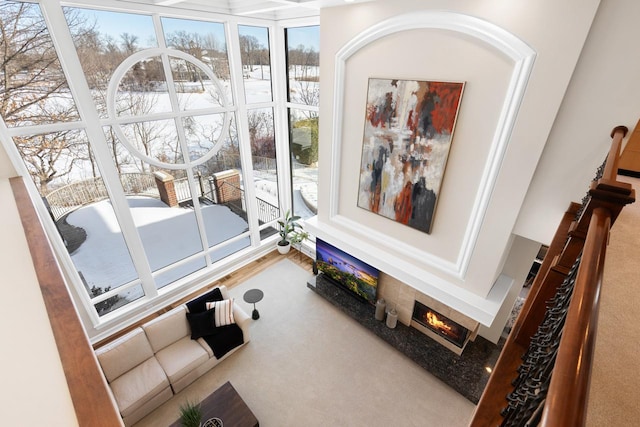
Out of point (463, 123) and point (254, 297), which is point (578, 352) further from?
point (254, 297)

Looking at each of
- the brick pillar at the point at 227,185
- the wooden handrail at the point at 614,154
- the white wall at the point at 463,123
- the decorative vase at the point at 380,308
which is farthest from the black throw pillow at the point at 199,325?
the wooden handrail at the point at 614,154

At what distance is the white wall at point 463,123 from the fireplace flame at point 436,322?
Answer: 0.89 m

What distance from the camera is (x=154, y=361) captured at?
3.90 meters

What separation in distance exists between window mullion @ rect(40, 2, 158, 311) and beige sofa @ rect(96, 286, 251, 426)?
3.74 feet

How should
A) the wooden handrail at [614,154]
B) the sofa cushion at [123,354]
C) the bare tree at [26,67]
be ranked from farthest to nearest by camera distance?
the sofa cushion at [123,354], the bare tree at [26,67], the wooden handrail at [614,154]

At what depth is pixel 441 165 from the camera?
127 inches

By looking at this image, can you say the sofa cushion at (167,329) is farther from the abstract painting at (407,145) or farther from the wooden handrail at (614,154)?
the wooden handrail at (614,154)

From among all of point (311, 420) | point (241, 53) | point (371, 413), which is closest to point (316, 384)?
point (311, 420)

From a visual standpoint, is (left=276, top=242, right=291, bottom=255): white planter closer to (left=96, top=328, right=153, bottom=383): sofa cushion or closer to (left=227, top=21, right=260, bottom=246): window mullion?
(left=227, top=21, right=260, bottom=246): window mullion

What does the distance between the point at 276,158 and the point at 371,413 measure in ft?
15.9

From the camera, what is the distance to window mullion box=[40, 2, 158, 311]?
10.5 feet

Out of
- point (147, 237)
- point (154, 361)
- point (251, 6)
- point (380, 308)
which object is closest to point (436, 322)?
point (380, 308)

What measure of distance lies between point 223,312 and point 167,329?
78cm

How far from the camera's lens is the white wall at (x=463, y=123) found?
2395mm
